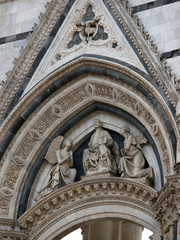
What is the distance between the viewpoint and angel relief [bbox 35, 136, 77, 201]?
1496cm

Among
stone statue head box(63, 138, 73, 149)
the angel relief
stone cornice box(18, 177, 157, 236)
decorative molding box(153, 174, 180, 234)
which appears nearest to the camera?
decorative molding box(153, 174, 180, 234)

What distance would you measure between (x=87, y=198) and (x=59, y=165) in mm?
775

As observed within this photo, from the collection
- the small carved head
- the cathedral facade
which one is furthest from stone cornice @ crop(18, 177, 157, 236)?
the small carved head

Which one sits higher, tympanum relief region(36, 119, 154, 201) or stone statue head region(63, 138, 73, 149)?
stone statue head region(63, 138, 73, 149)

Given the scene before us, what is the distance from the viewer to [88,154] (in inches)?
590

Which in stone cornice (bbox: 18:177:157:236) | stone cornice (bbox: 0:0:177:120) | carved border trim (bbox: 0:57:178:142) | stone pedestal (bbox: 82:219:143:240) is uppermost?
stone cornice (bbox: 0:0:177:120)

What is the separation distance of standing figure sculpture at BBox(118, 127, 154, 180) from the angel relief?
0.82 metres

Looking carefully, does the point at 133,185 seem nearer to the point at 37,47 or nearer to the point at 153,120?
the point at 153,120

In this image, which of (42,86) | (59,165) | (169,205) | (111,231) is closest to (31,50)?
(42,86)

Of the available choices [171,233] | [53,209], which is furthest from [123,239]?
[171,233]

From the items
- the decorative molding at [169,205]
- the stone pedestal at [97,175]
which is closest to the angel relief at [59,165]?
the stone pedestal at [97,175]

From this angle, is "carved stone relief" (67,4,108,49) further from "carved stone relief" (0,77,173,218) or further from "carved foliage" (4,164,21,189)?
"carved foliage" (4,164,21,189)

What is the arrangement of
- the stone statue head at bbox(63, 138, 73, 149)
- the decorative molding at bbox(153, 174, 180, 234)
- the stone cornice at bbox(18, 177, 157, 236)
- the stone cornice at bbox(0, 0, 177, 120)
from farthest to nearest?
the stone cornice at bbox(0, 0, 177, 120), the stone statue head at bbox(63, 138, 73, 149), the stone cornice at bbox(18, 177, 157, 236), the decorative molding at bbox(153, 174, 180, 234)

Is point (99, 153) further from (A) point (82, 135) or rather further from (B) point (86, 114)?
(B) point (86, 114)
